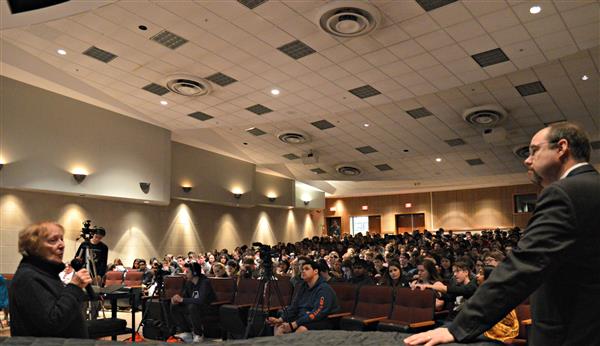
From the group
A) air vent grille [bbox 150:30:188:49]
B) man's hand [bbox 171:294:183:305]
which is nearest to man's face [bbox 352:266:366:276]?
man's hand [bbox 171:294:183:305]

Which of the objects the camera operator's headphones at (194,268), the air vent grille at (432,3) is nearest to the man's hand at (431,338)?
the camera operator's headphones at (194,268)

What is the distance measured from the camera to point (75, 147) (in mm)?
13469

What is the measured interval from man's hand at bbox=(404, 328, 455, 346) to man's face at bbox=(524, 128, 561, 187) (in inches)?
26.6

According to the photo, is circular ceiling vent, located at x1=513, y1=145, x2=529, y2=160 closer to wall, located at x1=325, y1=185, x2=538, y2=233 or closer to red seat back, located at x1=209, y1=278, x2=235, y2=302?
wall, located at x1=325, y1=185, x2=538, y2=233

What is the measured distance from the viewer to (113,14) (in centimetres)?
848

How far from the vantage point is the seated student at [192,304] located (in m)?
6.96

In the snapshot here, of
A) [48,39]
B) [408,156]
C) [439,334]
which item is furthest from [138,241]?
[439,334]

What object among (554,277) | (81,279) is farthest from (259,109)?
(554,277)

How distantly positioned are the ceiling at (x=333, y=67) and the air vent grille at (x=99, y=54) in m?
0.13

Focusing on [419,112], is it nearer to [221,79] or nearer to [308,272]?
[221,79]

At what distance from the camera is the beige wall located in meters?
12.6

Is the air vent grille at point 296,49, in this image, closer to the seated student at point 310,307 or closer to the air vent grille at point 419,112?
the seated student at point 310,307

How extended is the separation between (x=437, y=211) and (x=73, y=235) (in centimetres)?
1977

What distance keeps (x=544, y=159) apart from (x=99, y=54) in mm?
10476
